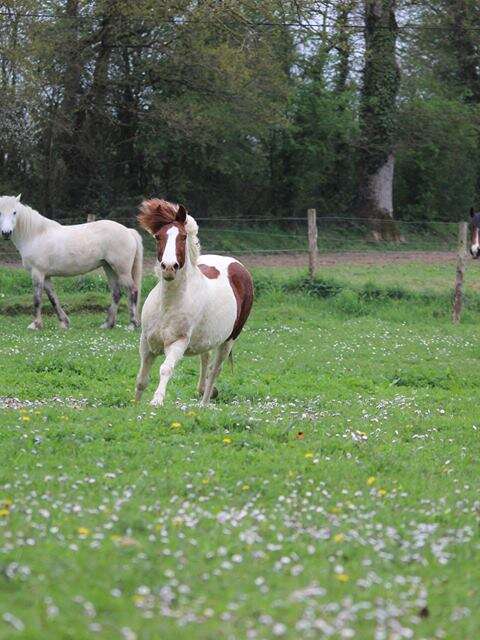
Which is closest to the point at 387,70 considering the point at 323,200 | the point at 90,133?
the point at 323,200

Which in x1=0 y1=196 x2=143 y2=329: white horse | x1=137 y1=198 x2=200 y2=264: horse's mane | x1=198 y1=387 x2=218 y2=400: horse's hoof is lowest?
x1=198 y1=387 x2=218 y2=400: horse's hoof

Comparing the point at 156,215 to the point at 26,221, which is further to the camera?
the point at 26,221

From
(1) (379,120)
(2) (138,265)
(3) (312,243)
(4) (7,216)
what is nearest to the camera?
(4) (7,216)

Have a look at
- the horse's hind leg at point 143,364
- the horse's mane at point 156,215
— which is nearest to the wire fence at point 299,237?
the horse's hind leg at point 143,364

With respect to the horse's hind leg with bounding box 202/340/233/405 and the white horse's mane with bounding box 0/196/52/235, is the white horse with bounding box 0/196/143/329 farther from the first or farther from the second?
the horse's hind leg with bounding box 202/340/233/405

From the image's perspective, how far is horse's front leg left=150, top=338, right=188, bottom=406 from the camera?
9.80m

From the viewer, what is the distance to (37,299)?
19000 millimetres

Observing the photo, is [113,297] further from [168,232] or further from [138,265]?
[168,232]

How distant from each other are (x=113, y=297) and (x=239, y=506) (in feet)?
43.0

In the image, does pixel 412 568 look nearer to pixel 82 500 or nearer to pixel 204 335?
pixel 82 500

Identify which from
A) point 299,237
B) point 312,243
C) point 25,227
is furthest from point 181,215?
point 299,237

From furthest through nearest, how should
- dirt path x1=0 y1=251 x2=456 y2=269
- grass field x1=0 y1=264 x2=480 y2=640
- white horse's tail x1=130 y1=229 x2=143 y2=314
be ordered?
Result: dirt path x1=0 y1=251 x2=456 y2=269 → white horse's tail x1=130 y1=229 x2=143 y2=314 → grass field x1=0 y1=264 x2=480 y2=640

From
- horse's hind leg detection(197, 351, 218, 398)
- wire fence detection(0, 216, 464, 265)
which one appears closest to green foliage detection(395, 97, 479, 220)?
wire fence detection(0, 216, 464, 265)

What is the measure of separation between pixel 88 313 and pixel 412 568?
16006mm
